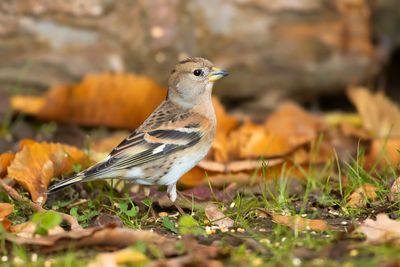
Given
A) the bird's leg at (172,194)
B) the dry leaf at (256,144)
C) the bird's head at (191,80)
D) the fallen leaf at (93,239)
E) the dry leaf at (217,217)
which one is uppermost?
the bird's head at (191,80)

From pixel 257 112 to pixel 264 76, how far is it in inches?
17.6

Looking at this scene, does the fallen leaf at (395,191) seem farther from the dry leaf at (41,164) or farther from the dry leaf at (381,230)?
the dry leaf at (41,164)

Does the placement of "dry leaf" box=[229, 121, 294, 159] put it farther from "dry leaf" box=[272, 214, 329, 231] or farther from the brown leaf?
the brown leaf

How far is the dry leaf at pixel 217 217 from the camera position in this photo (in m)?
5.01

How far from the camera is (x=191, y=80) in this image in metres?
6.40

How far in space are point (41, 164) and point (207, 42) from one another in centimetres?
291

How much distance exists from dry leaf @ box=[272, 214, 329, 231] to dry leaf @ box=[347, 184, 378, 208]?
0.49 metres

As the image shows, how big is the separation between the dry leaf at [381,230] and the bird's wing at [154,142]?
1750mm

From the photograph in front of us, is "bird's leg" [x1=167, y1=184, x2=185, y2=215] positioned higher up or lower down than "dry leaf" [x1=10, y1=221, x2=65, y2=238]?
lower down

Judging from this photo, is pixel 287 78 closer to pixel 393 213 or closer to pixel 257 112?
pixel 257 112

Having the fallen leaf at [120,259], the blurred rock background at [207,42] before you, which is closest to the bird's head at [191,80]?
the blurred rock background at [207,42]

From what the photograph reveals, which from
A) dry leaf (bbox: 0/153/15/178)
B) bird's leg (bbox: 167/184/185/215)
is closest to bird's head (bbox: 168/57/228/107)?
bird's leg (bbox: 167/184/185/215)

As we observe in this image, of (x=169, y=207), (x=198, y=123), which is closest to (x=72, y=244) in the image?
(x=169, y=207)

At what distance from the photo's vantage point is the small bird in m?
5.52
